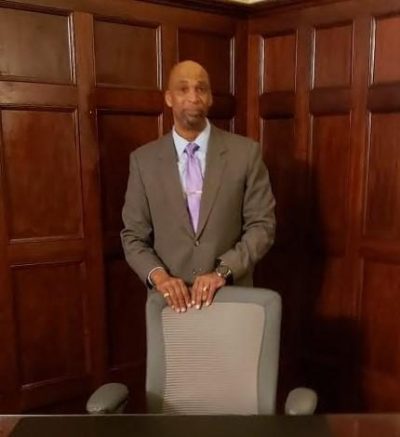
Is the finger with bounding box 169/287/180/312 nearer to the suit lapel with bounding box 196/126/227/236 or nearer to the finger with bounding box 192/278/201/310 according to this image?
the finger with bounding box 192/278/201/310

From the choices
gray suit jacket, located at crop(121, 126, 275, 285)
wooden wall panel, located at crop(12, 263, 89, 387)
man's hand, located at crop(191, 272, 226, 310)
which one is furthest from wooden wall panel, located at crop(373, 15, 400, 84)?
wooden wall panel, located at crop(12, 263, 89, 387)

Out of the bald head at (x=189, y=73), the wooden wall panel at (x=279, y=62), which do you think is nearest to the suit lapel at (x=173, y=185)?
the bald head at (x=189, y=73)

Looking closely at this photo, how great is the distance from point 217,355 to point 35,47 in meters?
1.38

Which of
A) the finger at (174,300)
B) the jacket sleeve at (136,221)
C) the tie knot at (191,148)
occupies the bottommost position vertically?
the finger at (174,300)

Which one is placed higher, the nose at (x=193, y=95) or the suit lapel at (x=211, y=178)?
the nose at (x=193, y=95)

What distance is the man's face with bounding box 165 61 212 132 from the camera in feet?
6.29

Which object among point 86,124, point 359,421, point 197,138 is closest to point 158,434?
point 359,421

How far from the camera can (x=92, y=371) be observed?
8.01 feet

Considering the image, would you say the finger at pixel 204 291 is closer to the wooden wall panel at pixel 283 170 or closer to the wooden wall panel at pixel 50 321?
the wooden wall panel at pixel 50 321

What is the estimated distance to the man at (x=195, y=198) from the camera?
1.94 metres

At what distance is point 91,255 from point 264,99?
1113 mm

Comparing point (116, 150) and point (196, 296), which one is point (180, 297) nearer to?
point (196, 296)

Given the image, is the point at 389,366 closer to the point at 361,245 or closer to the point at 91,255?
the point at 361,245

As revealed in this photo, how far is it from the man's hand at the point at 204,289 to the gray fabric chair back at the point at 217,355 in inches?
0.9
